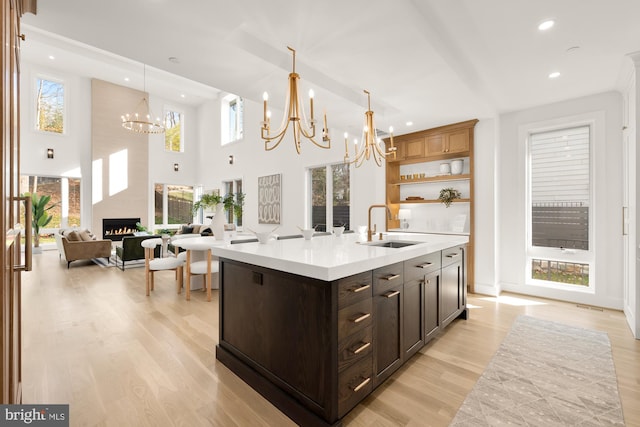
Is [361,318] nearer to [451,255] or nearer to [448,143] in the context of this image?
[451,255]

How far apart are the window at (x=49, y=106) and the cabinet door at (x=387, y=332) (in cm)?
1079

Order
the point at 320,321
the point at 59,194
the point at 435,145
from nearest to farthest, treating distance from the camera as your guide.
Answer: the point at 320,321, the point at 435,145, the point at 59,194

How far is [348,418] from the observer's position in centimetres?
174

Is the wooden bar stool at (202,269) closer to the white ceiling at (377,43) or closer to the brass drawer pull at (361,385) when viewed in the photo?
the white ceiling at (377,43)

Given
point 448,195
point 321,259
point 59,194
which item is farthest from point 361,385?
point 59,194

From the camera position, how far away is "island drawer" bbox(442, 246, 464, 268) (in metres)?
2.80

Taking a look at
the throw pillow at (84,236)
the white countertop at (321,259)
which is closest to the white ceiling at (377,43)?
the white countertop at (321,259)

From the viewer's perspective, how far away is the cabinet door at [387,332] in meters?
1.89

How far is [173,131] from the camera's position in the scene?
437 inches

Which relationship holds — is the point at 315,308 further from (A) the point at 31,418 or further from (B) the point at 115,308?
(B) the point at 115,308

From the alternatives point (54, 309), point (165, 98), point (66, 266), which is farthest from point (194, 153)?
point (54, 309)

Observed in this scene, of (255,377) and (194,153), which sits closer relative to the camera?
(255,377)

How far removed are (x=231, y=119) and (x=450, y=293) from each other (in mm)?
9157

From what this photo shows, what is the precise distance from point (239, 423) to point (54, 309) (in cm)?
332
